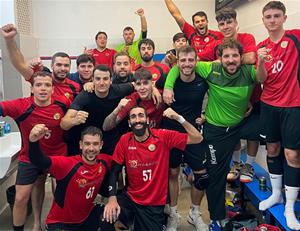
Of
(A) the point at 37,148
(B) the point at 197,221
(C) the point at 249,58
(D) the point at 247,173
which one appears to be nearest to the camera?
(A) the point at 37,148

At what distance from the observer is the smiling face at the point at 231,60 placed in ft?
8.61

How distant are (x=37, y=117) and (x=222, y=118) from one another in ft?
4.81

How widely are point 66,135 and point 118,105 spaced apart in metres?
0.56

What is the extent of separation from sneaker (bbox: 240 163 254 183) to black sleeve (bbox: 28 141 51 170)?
1.77m

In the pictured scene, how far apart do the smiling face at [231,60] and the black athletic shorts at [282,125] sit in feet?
1.19

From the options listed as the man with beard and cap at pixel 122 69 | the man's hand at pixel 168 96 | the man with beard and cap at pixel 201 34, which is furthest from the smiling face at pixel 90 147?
the man with beard and cap at pixel 201 34

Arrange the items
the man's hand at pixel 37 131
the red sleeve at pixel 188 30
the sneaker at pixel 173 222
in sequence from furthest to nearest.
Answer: the red sleeve at pixel 188 30, the sneaker at pixel 173 222, the man's hand at pixel 37 131

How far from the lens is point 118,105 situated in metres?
2.63

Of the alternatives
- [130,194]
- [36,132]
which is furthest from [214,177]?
[36,132]

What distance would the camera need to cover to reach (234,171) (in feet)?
10.9

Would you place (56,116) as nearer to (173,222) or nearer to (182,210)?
(173,222)

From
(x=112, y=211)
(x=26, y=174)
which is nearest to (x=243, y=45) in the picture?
(x=112, y=211)

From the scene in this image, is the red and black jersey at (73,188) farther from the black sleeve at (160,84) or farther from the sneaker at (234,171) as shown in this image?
the sneaker at (234,171)

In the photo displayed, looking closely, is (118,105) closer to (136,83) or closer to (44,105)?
(136,83)
